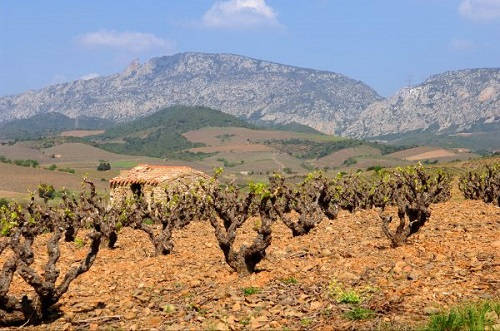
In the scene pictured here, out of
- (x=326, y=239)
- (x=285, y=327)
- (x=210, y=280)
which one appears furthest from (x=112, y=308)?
(x=326, y=239)

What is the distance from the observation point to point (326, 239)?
22.1 meters

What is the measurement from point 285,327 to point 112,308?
4.78m

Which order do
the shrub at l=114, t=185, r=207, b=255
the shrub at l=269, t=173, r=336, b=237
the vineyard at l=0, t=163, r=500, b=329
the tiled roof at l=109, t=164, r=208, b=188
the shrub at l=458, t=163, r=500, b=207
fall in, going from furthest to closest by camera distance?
1. the tiled roof at l=109, t=164, r=208, b=188
2. the shrub at l=458, t=163, r=500, b=207
3. the shrub at l=269, t=173, r=336, b=237
4. the shrub at l=114, t=185, r=207, b=255
5. the vineyard at l=0, t=163, r=500, b=329

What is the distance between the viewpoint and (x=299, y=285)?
13977 millimetres

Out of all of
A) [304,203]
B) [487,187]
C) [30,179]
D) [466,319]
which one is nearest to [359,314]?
[466,319]

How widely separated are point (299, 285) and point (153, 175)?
32483mm

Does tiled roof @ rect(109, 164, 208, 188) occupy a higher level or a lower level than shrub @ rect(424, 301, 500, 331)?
higher

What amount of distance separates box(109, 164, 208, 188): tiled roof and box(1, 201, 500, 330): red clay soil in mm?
22201

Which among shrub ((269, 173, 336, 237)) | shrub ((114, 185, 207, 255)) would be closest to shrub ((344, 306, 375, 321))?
shrub ((269, 173, 336, 237))

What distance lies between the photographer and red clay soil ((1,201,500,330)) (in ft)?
38.2

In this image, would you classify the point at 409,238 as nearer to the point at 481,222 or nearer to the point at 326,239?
the point at 326,239

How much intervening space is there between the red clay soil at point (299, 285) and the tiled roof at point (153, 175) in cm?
2220

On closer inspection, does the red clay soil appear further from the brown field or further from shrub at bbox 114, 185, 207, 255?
the brown field

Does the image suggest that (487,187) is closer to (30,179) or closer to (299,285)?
(299,285)
